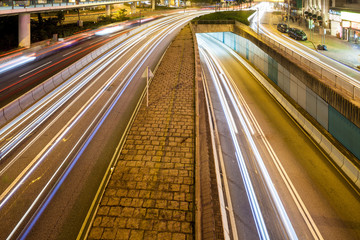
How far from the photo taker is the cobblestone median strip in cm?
707

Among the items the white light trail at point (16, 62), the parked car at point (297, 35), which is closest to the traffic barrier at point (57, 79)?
the white light trail at point (16, 62)

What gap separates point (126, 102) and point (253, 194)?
10.6 metres

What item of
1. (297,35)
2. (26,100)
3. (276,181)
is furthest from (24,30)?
(297,35)

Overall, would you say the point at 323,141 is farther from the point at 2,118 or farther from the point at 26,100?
the point at 26,100

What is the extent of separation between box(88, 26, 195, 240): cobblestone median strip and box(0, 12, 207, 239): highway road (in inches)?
34.0

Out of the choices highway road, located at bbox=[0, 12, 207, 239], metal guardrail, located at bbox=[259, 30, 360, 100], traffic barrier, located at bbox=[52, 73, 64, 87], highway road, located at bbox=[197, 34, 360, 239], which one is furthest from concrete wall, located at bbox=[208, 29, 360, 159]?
traffic barrier, located at bbox=[52, 73, 64, 87]

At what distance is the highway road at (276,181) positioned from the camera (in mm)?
8820

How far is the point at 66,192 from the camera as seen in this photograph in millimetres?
8859

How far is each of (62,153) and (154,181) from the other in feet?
16.7

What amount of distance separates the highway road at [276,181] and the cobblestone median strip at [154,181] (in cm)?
230

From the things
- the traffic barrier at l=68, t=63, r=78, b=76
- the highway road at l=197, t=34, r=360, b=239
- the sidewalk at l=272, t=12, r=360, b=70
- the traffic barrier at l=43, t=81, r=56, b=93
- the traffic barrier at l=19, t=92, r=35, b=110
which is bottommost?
the highway road at l=197, t=34, r=360, b=239

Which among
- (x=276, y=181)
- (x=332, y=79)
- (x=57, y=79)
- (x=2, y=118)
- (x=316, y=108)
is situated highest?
(x=57, y=79)

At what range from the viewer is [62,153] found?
11086mm

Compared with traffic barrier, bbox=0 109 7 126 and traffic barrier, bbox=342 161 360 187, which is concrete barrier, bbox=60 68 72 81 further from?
traffic barrier, bbox=342 161 360 187
